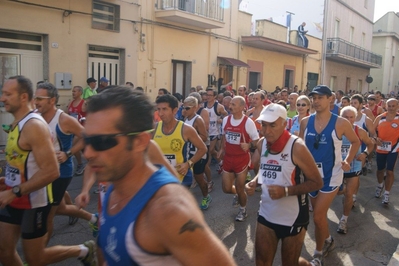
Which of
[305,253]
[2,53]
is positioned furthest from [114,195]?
[2,53]

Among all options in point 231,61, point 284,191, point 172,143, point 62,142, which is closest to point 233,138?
point 172,143

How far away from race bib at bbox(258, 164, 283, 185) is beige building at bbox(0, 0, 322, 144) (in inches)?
344

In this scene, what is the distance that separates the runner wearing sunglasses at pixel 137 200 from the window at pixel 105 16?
11610 mm

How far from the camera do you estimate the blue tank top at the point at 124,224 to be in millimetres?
1569

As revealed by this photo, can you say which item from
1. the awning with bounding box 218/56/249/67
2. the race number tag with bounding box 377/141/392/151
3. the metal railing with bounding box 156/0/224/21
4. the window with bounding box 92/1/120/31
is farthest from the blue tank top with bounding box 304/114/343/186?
the awning with bounding box 218/56/249/67

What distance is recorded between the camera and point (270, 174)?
364 cm

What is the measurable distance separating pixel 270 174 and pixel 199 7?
44.2 ft

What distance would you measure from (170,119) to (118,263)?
3537mm

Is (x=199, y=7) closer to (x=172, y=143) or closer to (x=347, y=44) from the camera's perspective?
(x=172, y=143)

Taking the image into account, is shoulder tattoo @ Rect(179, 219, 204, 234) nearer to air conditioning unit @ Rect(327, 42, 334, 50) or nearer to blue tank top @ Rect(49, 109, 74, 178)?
blue tank top @ Rect(49, 109, 74, 178)

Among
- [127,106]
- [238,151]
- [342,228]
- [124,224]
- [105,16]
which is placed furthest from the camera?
[105,16]

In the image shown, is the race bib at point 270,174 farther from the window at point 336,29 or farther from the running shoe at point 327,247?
the window at point 336,29

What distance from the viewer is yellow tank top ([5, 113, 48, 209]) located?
3.39m

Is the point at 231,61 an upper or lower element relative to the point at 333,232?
upper
